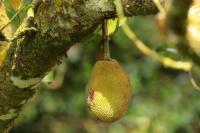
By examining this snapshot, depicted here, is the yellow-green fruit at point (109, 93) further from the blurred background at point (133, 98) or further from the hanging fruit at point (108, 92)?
the blurred background at point (133, 98)

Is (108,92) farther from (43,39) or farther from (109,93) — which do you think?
(43,39)

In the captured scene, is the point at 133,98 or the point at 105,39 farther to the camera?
the point at 133,98

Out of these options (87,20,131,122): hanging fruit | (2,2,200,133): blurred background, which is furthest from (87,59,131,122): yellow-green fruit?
(2,2,200,133): blurred background

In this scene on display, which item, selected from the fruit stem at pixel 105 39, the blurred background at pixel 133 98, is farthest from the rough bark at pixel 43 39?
the blurred background at pixel 133 98

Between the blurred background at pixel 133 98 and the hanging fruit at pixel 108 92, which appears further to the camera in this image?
the blurred background at pixel 133 98

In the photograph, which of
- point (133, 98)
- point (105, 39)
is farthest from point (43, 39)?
point (133, 98)
